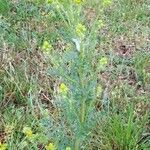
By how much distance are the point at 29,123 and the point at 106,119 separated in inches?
21.1

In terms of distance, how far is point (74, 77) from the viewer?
225 cm

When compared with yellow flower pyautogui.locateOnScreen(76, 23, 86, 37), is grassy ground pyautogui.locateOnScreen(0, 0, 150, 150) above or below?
below

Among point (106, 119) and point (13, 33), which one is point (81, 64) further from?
point (13, 33)

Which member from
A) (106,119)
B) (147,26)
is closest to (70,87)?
(106,119)

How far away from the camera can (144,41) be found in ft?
13.3

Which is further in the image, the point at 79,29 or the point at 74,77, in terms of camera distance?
the point at 74,77

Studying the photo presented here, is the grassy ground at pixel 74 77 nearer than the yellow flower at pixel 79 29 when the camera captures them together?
No

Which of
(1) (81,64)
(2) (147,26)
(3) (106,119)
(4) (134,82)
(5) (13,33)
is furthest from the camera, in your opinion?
(2) (147,26)

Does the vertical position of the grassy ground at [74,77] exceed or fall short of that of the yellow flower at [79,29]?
it falls short

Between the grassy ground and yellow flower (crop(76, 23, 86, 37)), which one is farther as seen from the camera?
the grassy ground

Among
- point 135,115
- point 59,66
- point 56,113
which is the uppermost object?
point 59,66

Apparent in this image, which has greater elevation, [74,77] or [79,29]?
[79,29]

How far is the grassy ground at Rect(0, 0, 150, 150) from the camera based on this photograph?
224 cm

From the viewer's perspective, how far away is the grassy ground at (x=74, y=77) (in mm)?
2240
